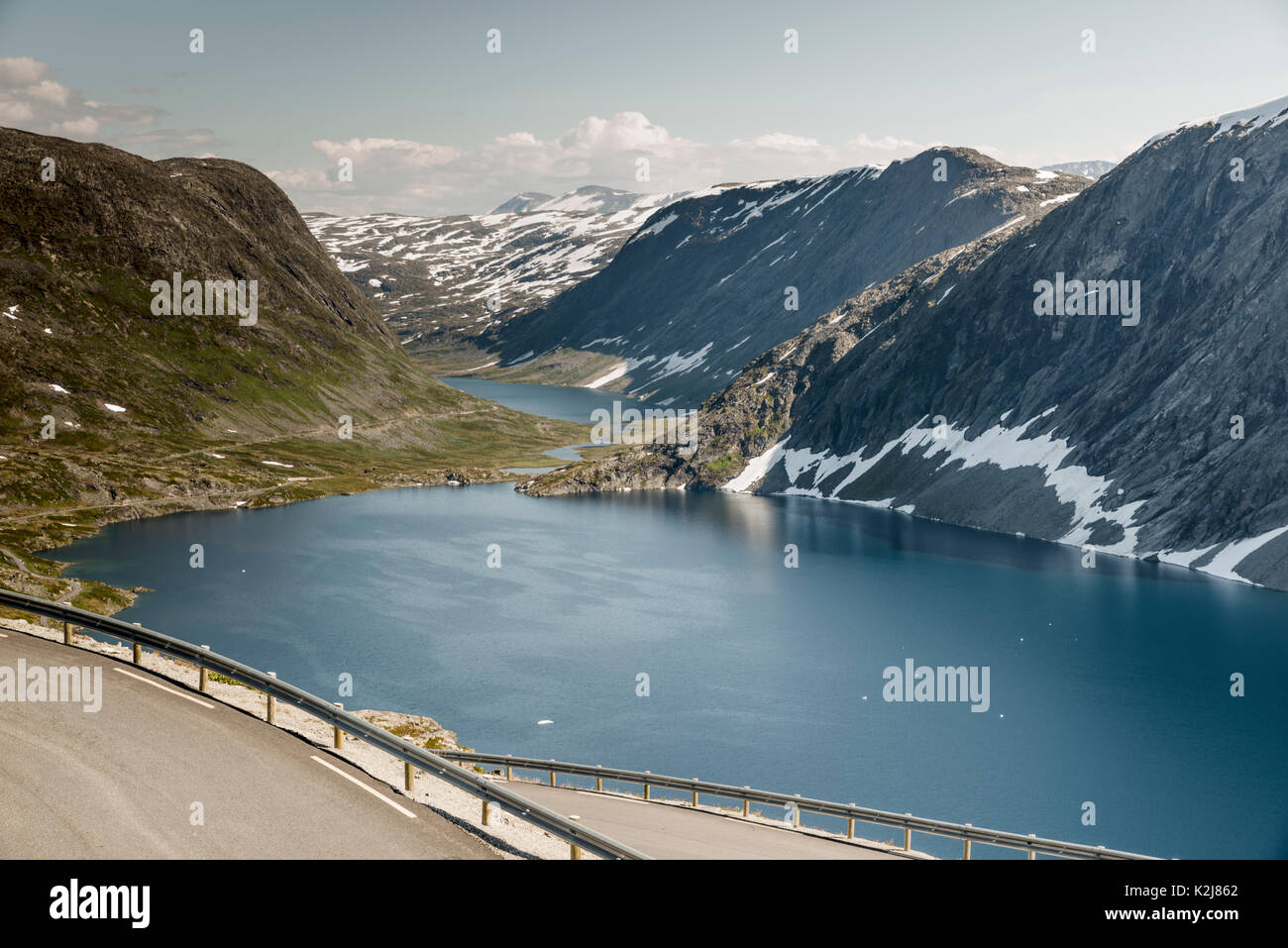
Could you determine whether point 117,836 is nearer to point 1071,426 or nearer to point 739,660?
point 739,660

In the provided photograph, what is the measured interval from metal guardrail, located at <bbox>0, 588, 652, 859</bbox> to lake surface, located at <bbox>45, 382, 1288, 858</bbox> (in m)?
39.0

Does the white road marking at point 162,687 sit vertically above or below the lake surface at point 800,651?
above

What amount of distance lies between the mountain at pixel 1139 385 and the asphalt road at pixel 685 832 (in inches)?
4082

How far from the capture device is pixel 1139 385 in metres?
158

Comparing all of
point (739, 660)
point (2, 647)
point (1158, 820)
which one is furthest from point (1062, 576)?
point (2, 647)

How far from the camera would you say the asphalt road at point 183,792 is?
19.5 meters

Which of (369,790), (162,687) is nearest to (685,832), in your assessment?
(369,790)

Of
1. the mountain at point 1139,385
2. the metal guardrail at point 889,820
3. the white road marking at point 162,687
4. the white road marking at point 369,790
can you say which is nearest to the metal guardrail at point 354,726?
the white road marking at point 162,687

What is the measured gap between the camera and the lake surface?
64.5m

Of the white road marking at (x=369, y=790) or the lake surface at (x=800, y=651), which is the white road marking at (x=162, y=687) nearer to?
the white road marking at (x=369, y=790)

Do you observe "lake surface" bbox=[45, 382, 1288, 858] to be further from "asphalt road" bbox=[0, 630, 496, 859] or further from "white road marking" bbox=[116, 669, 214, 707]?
"asphalt road" bbox=[0, 630, 496, 859]

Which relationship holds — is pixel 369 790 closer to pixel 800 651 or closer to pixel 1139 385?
pixel 800 651

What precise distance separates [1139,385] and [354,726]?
6201 inches
